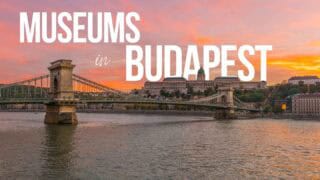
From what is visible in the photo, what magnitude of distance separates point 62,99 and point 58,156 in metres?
27.2

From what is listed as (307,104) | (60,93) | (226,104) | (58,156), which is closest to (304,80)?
(307,104)

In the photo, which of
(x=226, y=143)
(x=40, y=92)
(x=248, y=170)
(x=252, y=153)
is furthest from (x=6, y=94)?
(x=248, y=170)

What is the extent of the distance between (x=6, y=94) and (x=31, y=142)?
108ft

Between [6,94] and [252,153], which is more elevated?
[6,94]

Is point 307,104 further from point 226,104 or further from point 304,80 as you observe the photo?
point 304,80

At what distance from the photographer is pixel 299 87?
463 ft

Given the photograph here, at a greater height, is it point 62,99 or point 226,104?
point 62,99

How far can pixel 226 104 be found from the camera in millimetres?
89375

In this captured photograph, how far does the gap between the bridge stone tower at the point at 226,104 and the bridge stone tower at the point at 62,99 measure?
39231 millimetres

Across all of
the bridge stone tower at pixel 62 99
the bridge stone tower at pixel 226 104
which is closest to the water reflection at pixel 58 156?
the bridge stone tower at pixel 62 99

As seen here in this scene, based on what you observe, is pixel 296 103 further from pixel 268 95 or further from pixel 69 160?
pixel 69 160

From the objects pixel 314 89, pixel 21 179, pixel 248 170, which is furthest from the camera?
pixel 314 89

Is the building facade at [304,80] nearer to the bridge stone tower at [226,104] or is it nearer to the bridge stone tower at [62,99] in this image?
the bridge stone tower at [226,104]

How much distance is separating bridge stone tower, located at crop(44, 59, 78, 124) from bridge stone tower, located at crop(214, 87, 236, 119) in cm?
3923
